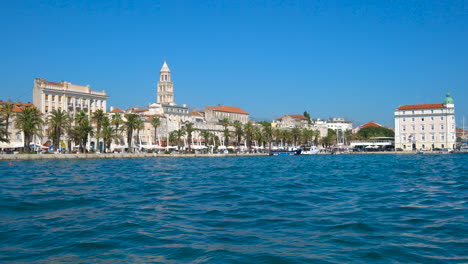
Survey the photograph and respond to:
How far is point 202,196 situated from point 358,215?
22.1 ft

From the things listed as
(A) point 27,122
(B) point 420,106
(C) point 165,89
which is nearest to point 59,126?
(A) point 27,122

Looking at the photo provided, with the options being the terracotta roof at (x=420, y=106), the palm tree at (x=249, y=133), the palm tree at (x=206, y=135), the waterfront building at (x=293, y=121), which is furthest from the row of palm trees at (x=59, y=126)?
the waterfront building at (x=293, y=121)

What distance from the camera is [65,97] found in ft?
304

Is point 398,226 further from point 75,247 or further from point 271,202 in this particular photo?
point 75,247

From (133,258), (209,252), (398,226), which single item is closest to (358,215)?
(398,226)

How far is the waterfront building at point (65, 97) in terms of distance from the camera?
8812 cm

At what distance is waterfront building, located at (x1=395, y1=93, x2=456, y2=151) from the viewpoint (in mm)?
126750

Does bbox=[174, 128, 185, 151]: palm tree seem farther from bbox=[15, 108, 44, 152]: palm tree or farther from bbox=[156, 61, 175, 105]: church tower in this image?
bbox=[15, 108, 44, 152]: palm tree

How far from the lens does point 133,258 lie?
8.77 m

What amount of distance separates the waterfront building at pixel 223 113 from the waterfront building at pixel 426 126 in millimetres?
52606

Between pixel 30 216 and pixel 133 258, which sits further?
pixel 30 216

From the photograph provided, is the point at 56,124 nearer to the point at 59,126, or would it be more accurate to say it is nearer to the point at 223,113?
the point at 59,126

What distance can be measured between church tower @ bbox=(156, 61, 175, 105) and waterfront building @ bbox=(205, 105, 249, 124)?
13.2m

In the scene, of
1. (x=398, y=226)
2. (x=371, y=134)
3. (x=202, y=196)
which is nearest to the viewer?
(x=398, y=226)
